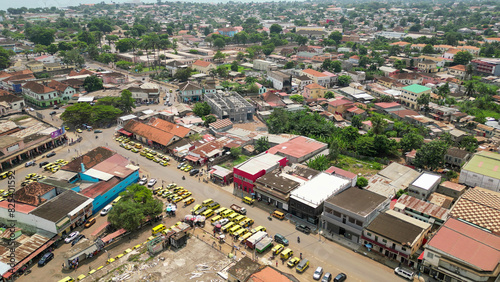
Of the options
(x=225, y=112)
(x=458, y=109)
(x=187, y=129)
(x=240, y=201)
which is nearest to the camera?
(x=240, y=201)

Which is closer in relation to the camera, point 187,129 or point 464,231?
point 464,231

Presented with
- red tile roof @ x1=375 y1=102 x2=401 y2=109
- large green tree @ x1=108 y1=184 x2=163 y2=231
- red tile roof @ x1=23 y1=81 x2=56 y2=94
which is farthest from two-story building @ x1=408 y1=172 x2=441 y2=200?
red tile roof @ x1=23 y1=81 x2=56 y2=94

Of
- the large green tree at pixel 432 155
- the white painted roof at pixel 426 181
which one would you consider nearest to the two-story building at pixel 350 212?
the white painted roof at pixel 426 181

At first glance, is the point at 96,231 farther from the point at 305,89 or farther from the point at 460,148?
the point at 305,89

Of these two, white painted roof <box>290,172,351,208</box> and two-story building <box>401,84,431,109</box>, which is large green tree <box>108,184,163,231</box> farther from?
two-story building <box>401,84,431,109</box>

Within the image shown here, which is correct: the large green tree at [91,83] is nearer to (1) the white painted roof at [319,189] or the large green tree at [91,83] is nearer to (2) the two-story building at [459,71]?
(1) the white painted roof at [319,189]

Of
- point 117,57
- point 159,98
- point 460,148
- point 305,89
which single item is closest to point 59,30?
point 117,57

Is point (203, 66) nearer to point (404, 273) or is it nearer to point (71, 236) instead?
point (71, 236)
